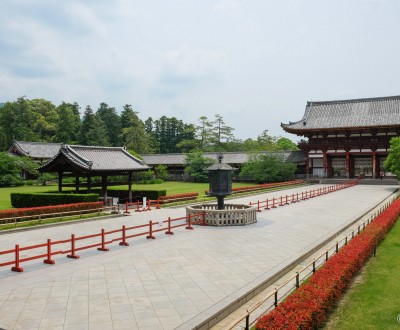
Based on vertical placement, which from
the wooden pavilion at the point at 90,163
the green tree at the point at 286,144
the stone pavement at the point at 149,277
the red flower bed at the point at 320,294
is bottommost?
the stone pavement at the point at 149,277

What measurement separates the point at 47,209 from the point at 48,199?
4271 mm

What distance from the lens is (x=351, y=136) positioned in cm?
5772

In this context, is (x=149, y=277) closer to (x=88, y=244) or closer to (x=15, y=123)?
(x=88, y=244)

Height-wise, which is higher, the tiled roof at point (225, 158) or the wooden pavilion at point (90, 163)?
the tiled roof at point (225, 158)

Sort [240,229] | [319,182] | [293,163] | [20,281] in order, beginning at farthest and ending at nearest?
[293,163]
[319,182]
[240,229]
[20,281]

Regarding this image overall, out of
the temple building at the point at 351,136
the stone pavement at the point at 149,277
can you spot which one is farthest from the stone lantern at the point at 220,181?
the temple building at the point at 351,136

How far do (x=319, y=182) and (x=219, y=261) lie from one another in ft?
152

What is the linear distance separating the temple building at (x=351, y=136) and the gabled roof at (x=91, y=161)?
34814 millimetres

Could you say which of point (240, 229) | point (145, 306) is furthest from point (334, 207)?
point (145, 306)

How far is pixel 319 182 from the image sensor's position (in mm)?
55188

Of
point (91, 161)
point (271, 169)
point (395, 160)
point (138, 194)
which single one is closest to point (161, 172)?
point (271, 169)

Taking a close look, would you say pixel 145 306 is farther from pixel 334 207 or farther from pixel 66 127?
pixel 66 127

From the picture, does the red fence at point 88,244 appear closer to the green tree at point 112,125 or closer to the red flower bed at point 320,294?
the red flower bed at point 320,294

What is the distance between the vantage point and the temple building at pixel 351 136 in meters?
54.4
